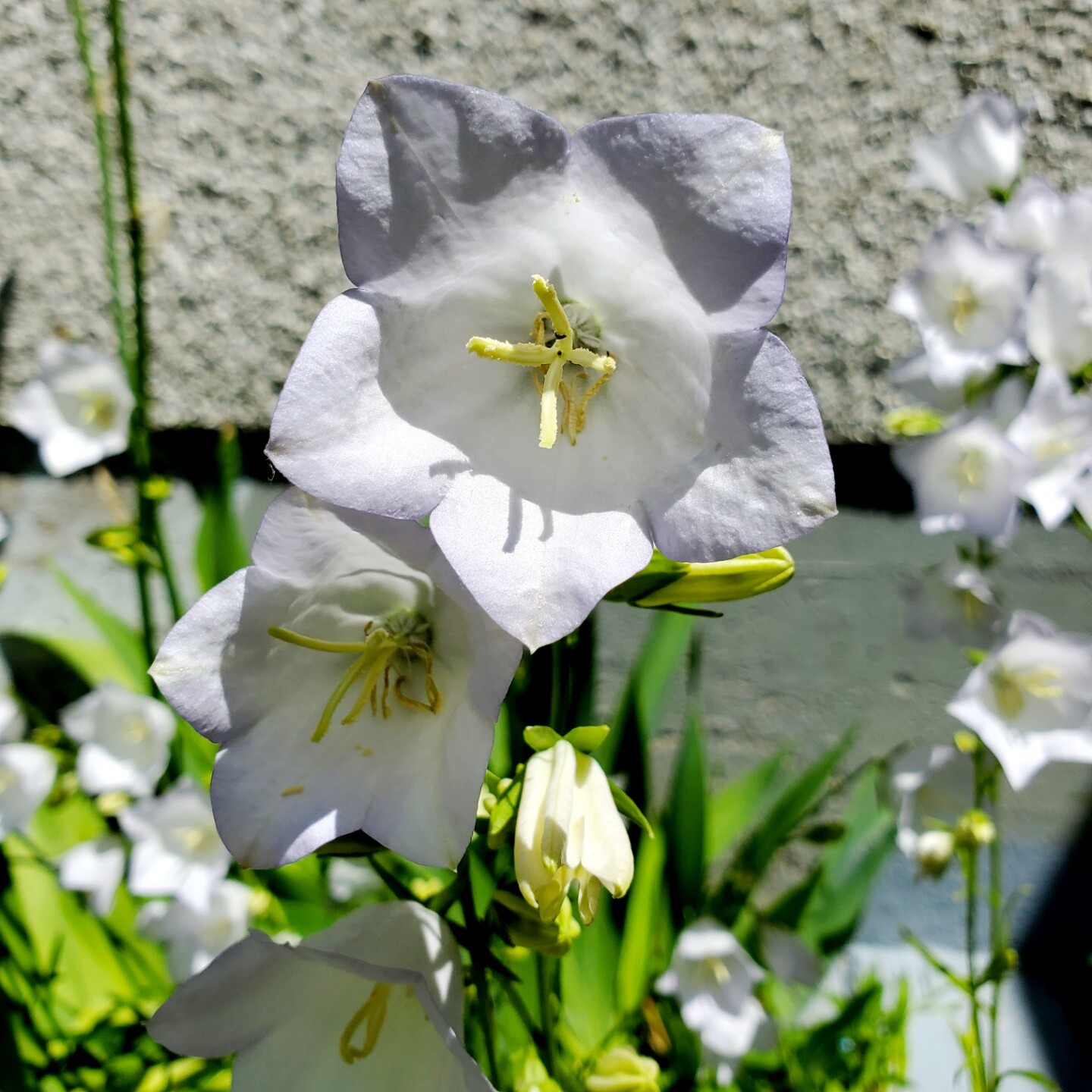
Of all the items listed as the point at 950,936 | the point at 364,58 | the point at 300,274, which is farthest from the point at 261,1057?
the point at 950,936

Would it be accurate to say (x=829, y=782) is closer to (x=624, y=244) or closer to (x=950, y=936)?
(x=950, y=936)

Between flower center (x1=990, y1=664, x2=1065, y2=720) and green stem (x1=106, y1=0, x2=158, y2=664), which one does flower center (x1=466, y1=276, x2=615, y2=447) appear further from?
flower center (x1=990, y1=664, x2=1065, y2=720)

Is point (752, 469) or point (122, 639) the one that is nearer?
point (752, 469)

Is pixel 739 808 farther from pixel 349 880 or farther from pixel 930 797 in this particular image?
pixel 349 880

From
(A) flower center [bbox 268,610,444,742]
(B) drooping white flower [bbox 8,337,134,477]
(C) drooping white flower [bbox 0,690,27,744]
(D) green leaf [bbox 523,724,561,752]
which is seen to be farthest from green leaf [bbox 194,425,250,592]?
(D) green leaf [bbox 523,724,561,752]

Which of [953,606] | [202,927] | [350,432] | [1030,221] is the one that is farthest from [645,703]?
[350,432]

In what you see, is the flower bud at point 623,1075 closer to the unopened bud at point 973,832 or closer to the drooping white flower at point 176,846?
A: the unopened bud at point 973,832
